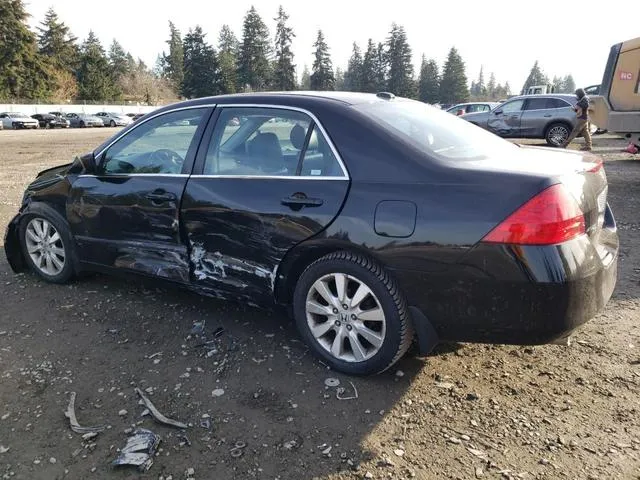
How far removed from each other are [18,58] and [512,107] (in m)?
63.6

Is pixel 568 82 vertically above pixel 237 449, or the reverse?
pixel 568 82

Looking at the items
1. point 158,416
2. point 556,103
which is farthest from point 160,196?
point 556,103

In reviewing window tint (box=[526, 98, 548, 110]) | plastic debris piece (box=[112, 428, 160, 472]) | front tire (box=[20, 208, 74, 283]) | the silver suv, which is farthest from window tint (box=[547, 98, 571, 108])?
plastic debris piece (box=[112, 428, 160, 472])

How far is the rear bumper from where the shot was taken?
2551 mm

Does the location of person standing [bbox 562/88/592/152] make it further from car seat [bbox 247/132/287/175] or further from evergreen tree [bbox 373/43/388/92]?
evergreen tree [bbox 373/43/388/92]

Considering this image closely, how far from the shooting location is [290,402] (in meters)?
2.97

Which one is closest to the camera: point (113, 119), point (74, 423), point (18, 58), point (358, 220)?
point (74, 423)

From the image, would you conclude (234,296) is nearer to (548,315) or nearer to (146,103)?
(548,315)

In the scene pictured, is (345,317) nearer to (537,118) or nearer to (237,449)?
(237,449)

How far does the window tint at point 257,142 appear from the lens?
3332 millimetres

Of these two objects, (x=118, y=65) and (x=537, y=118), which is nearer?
(x=537, y=118)

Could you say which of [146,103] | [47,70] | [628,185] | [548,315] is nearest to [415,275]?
[548,315]

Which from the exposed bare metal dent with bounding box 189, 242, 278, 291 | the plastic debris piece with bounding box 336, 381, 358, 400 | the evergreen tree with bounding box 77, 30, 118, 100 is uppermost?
the evergreen tree with bounding box 77, 30, 118, 100

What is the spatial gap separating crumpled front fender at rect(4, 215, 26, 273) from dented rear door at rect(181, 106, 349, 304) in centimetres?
228
